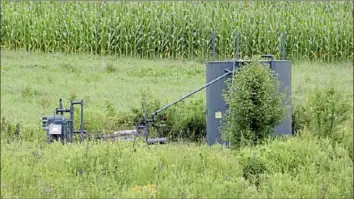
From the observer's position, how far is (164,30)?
20.9 metres

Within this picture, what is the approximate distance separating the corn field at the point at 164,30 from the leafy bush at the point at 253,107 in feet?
31.7

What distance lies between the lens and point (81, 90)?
14.8 m

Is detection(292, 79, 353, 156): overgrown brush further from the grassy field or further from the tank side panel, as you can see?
the tank side panel

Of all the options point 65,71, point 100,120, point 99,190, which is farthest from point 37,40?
point 99,190

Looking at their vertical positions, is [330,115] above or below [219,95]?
below

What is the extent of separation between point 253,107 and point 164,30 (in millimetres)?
10800

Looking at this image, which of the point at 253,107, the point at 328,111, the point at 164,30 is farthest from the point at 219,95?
the point at 164,30

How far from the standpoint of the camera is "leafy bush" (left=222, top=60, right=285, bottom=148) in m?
10.5

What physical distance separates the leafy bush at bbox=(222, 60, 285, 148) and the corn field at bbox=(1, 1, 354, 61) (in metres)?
9.66

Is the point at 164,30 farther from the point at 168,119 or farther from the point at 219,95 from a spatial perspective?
the point at 219,95

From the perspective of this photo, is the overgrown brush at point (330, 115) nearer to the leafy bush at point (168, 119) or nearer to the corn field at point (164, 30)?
the leafy bush at point (168, 119)

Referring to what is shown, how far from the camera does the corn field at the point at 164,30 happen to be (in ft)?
66.2

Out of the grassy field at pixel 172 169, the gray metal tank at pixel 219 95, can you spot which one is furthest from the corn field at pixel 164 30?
the gray metal tank at pixel 219 95

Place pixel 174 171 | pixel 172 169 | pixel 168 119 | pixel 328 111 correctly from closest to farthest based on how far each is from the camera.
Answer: pixel 174 171 → pixel 172 169 → pixel 328 111 → pixel 168 119
